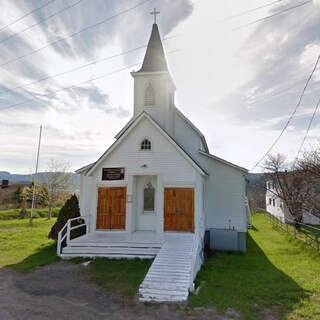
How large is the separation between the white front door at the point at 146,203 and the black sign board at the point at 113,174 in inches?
41.5

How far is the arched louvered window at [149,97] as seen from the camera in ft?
48.4

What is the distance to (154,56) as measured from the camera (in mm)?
16047

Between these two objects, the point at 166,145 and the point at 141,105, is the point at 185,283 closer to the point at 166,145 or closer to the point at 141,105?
the point at 166,145

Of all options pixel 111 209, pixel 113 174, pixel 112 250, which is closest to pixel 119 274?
pixel 112 250

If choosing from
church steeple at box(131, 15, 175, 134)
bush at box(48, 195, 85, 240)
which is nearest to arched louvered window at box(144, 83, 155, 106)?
church steeple at box(131, 15, 175, 134)

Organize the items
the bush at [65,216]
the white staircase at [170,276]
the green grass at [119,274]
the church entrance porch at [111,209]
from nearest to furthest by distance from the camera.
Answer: the white staircase at [170,276], the green grass at [119,274], the church entrance porch at [111,209], the bush at [65,216]

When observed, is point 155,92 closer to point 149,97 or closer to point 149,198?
point 149,97

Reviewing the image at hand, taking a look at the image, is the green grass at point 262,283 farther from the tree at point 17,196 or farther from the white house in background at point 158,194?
the tree at point 17,196

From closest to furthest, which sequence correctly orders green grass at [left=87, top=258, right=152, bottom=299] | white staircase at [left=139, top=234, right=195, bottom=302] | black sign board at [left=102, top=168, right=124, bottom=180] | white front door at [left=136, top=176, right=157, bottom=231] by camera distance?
white staircase at [left=139, top=234, right=195, bottom=302] < green grass at [left=87, top=258, right=152, bottom=299] < black sign board at [left=102, top=168, right=124, bottom=180] < white front door at [left=136, top=176, right=157, bottom=231]

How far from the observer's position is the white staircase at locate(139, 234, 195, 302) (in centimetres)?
666

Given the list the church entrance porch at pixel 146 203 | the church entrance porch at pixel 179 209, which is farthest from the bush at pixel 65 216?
the church entrance porch at pixel 179 209

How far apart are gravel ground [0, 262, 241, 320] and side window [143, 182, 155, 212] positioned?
16.8ft

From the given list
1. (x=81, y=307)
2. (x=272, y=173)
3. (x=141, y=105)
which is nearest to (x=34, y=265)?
(x=81, y=307)

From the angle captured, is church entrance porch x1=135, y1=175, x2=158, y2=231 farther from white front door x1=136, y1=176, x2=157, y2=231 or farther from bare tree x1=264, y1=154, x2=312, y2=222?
bare tree x1=264, y1=154, x2=312, y2=222
